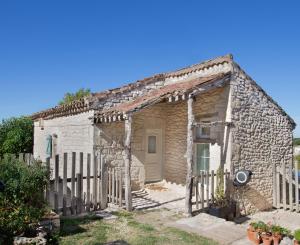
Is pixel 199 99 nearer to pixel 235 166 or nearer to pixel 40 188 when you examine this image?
pixel 235 166

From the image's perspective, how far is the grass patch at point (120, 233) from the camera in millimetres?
6086

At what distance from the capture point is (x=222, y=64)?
10.3 meters

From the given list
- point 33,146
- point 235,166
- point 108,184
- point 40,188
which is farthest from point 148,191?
point 33,146

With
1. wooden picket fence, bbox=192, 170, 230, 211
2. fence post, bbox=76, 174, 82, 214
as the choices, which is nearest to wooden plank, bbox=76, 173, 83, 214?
fence post, bbox=76, 174, 82, 214

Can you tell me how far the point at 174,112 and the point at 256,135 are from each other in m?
3.13

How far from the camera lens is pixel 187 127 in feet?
34.2

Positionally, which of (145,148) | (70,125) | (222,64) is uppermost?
(222,64)

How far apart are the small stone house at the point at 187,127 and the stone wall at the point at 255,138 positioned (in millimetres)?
32

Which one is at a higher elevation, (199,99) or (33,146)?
(199,99)

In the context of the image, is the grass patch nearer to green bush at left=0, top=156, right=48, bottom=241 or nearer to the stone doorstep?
the stone doorstep

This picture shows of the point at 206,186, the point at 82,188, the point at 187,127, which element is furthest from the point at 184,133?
the point at 82,188

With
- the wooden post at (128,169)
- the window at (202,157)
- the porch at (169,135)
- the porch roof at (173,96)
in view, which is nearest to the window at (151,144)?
the porch at (169,135)

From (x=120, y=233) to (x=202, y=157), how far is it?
511cm

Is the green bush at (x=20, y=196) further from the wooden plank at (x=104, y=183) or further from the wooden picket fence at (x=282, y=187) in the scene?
the wooden picket fence at (x=282, y=187)
